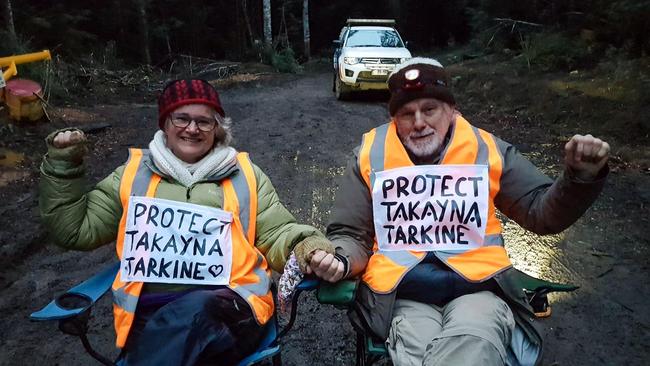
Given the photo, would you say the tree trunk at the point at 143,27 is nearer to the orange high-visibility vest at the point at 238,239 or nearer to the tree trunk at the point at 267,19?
the tree trunk at the point at 267,19

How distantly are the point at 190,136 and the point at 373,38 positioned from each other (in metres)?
10.3

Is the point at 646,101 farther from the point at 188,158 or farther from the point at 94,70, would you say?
the point at 94,70

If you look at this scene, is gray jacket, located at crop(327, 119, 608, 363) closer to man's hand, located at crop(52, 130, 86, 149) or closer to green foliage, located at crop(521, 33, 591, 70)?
man's hand, located at crop(52, 130, 86, 149)

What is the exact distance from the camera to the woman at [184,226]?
7.77ft

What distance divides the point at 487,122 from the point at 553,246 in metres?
4.72

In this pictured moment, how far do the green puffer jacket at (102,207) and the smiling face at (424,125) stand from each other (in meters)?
0.68

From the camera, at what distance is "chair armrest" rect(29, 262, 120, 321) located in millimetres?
2145

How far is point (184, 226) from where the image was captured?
8.29ft

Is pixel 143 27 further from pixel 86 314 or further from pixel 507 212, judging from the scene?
pixel 507 212

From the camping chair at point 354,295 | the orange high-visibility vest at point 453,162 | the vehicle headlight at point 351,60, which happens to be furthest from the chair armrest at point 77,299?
the vehicle headlight at point 351,60

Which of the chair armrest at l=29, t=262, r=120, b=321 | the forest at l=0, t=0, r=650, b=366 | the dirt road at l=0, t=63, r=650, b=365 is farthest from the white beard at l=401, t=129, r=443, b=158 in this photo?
the chair armrest at l=29, t=262, r=120, b=321

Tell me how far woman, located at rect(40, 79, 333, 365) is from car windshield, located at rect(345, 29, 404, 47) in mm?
9922

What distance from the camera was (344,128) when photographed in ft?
29.0

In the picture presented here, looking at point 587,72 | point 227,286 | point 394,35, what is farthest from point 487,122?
point 227,286
